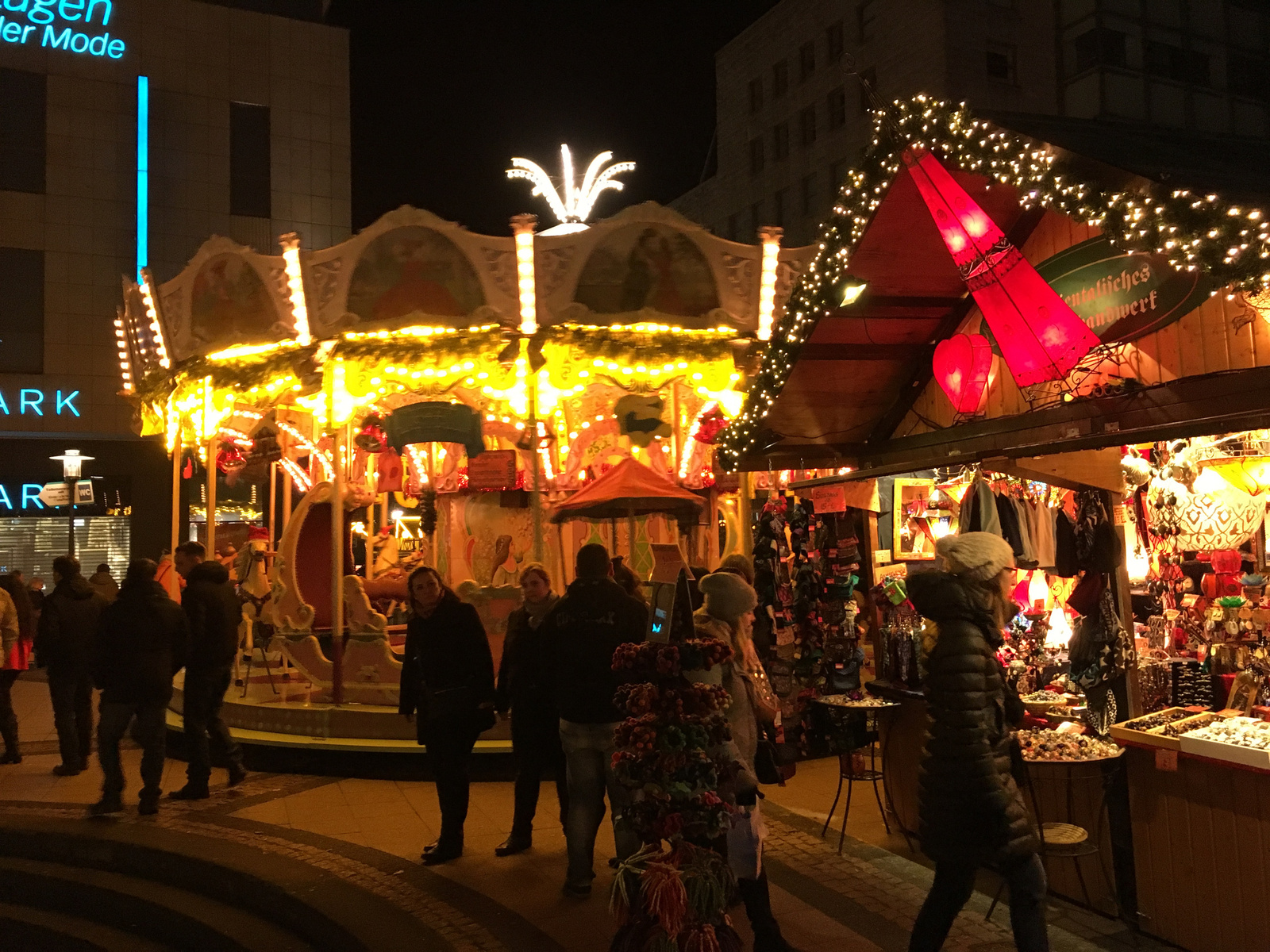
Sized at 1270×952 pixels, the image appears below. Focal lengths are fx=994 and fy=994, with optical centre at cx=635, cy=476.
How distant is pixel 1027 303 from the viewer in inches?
207

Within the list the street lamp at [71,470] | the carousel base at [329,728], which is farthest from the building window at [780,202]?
the carousel base at [329,728]

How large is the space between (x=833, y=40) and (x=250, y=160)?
21349mm

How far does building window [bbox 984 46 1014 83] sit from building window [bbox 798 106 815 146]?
7266 millimetres

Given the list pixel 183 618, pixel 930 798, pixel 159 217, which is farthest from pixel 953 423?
pixel 159 217

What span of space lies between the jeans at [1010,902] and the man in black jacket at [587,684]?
1.65 meters

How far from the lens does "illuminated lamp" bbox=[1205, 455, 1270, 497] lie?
5.78 m

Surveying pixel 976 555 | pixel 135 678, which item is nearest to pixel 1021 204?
pixel 976 555

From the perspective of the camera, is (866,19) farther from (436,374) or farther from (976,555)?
(976,555)

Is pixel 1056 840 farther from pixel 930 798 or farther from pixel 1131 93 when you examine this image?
pixel 1131 93

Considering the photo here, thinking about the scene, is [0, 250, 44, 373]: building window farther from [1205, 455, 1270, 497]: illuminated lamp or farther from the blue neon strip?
[1205, 455, 1270, 497]: illuminated lamp

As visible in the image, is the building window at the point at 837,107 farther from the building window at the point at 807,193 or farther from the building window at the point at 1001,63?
the building window at the point at 1001,63

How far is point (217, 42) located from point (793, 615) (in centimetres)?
2114

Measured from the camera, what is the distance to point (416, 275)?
9.42 meters

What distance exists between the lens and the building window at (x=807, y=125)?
36.4m
